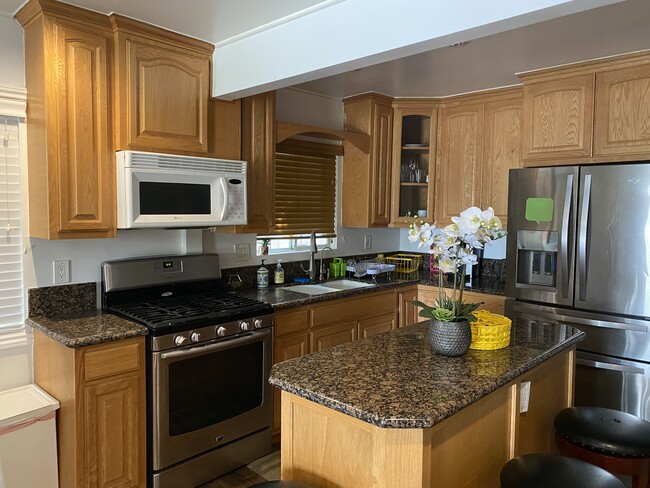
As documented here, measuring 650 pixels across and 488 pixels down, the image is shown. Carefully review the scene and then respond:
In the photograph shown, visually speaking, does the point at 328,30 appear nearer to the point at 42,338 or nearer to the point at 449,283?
the point at 42,338

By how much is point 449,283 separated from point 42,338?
9.39 ft

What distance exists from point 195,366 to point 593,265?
7.90 ft

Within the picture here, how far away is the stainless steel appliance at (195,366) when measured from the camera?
8.28 feet

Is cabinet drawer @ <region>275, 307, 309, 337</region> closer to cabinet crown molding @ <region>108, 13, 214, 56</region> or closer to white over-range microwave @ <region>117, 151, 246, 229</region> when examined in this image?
white over-range microwave @ <region>117, 151, 246, 229</region>

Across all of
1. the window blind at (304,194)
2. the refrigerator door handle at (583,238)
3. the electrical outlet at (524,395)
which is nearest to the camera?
the electrical outlet at (524,395)

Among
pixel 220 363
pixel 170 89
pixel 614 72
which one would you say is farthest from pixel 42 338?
pixel 614 72

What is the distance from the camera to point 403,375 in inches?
67.1

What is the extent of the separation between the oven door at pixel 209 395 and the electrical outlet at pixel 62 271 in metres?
0.72

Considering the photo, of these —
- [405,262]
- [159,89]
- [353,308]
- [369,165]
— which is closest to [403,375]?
[353,308]

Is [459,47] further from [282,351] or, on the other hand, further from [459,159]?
[282,351]

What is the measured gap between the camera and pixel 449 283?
4059mm

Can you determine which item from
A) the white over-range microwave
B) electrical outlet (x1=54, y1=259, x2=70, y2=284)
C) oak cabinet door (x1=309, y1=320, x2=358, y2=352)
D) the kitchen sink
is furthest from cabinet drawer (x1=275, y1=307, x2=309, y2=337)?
electrical outlet (x1=54, y1=259, x2=70, y2=284)

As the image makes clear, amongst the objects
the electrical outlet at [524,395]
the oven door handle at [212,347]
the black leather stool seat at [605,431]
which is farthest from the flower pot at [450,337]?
the oven door handle at [212,347]

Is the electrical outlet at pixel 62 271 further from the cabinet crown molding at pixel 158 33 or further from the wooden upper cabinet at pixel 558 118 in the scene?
the wooden upper cabinet at pixel 558 118
